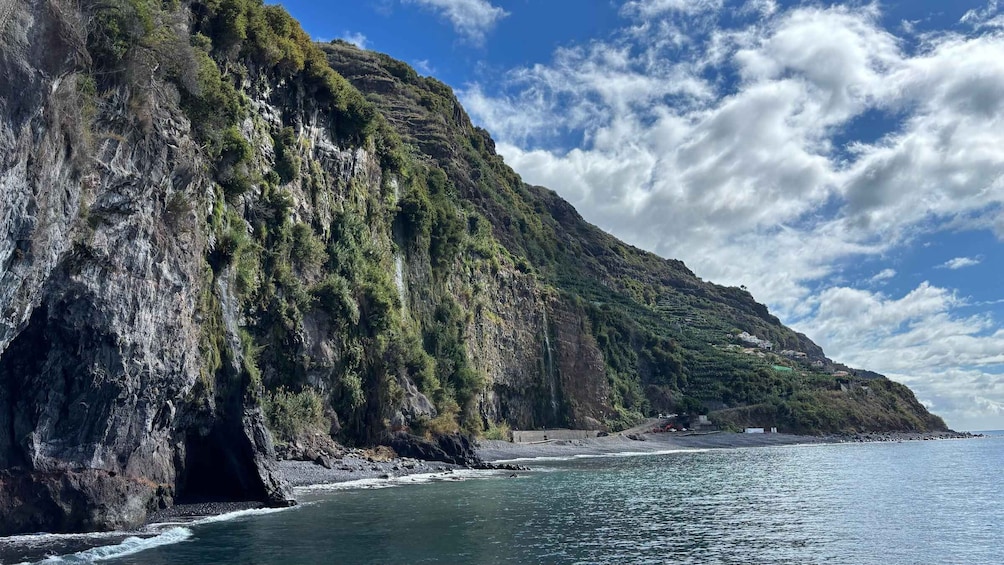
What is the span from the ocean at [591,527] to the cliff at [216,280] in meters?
4.22

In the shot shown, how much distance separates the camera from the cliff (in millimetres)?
23781

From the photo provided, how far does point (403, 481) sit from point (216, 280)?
17.6 metres

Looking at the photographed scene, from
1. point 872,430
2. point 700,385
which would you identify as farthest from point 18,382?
point 872,430

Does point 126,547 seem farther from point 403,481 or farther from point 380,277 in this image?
point 380,277

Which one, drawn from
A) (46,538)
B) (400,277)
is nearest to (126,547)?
(46,538)

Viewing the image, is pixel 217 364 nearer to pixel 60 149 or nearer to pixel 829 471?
pixel 60 149

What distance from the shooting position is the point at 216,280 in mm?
37156

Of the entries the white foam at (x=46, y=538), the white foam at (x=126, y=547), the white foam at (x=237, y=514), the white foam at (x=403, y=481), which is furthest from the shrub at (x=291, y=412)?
the white foam at (x=46, y=538)

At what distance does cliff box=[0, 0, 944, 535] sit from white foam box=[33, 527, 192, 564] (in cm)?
219

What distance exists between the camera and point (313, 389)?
4962 centimetres

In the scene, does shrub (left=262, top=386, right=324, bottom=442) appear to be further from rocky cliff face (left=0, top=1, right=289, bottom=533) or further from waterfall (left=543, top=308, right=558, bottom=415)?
waterfall (left=543, top=308, right=558, bottom=415)

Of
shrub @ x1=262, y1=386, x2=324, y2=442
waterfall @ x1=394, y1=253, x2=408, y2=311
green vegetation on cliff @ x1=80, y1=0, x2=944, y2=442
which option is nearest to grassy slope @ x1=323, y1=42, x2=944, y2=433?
green vegetation on cliff @ x1=80, y1=0, x2=944, y2=442

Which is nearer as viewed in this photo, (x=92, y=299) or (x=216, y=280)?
(x=92, y=299)

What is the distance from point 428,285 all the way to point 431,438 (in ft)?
66.3
